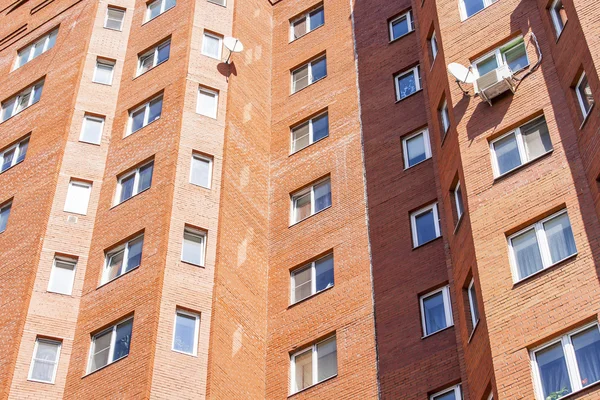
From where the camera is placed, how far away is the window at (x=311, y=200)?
107 ft

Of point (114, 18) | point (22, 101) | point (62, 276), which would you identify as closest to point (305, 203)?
point (62, 276)

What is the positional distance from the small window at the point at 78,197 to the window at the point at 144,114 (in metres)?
2.72

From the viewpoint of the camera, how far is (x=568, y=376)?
19406mm

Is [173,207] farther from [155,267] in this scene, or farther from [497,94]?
[497,94]

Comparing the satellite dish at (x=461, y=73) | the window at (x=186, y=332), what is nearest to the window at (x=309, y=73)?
the satellite dish at (x=461, y=73)

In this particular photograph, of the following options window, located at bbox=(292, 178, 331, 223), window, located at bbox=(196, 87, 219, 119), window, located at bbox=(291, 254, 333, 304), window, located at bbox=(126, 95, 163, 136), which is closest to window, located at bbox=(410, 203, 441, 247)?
window, located at bbox=(291, 254, 333, 304)

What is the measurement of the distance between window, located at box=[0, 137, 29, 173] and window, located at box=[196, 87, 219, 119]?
7.06 metres

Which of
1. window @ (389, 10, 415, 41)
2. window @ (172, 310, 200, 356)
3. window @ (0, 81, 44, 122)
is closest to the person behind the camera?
window @ (172, 310, 200, 356)

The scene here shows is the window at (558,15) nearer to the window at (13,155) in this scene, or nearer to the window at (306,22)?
the window at (306,22)

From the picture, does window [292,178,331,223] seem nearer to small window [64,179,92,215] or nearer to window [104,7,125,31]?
small window [64,179,92,215]

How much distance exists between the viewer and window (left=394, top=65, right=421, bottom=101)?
33656 millimetres

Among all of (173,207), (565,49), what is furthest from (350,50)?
(565,49)

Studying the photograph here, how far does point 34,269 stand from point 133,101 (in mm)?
8104

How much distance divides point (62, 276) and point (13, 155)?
814cm
